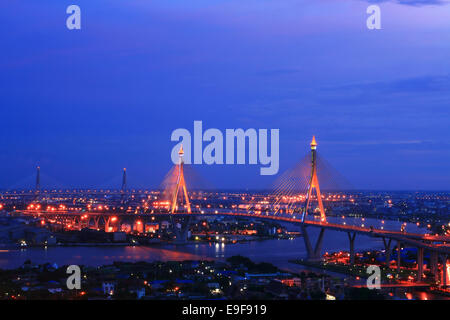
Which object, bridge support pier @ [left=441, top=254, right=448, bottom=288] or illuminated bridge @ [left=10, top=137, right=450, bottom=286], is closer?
bridge support pier @ [left=441, top=254, right=448, bottom=288]

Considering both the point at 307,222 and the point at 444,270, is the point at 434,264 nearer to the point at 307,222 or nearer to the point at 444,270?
the point at 444,270

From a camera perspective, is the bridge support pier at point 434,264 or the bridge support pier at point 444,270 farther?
the bridge support pier at point 434,264

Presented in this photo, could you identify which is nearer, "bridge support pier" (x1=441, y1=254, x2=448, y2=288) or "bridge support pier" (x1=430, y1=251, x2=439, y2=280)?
"bridge support pier" (x1=441, y1=254, x2=448, y2=288)

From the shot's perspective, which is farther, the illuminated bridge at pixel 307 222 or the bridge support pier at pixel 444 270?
the illuminated bridge at pixel 307 222

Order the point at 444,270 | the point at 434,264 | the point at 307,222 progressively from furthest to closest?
the point at 307,222 → the point at 434,264 → the point at 444,270

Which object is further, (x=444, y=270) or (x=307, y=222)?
(x=307, y=222)

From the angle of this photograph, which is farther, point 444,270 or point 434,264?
point 434,264

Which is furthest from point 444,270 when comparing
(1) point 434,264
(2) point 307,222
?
(2) point 307,222

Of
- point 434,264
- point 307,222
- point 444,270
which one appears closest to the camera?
point 444,270

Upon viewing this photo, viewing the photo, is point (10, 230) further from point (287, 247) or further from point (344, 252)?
point (344, 252)
